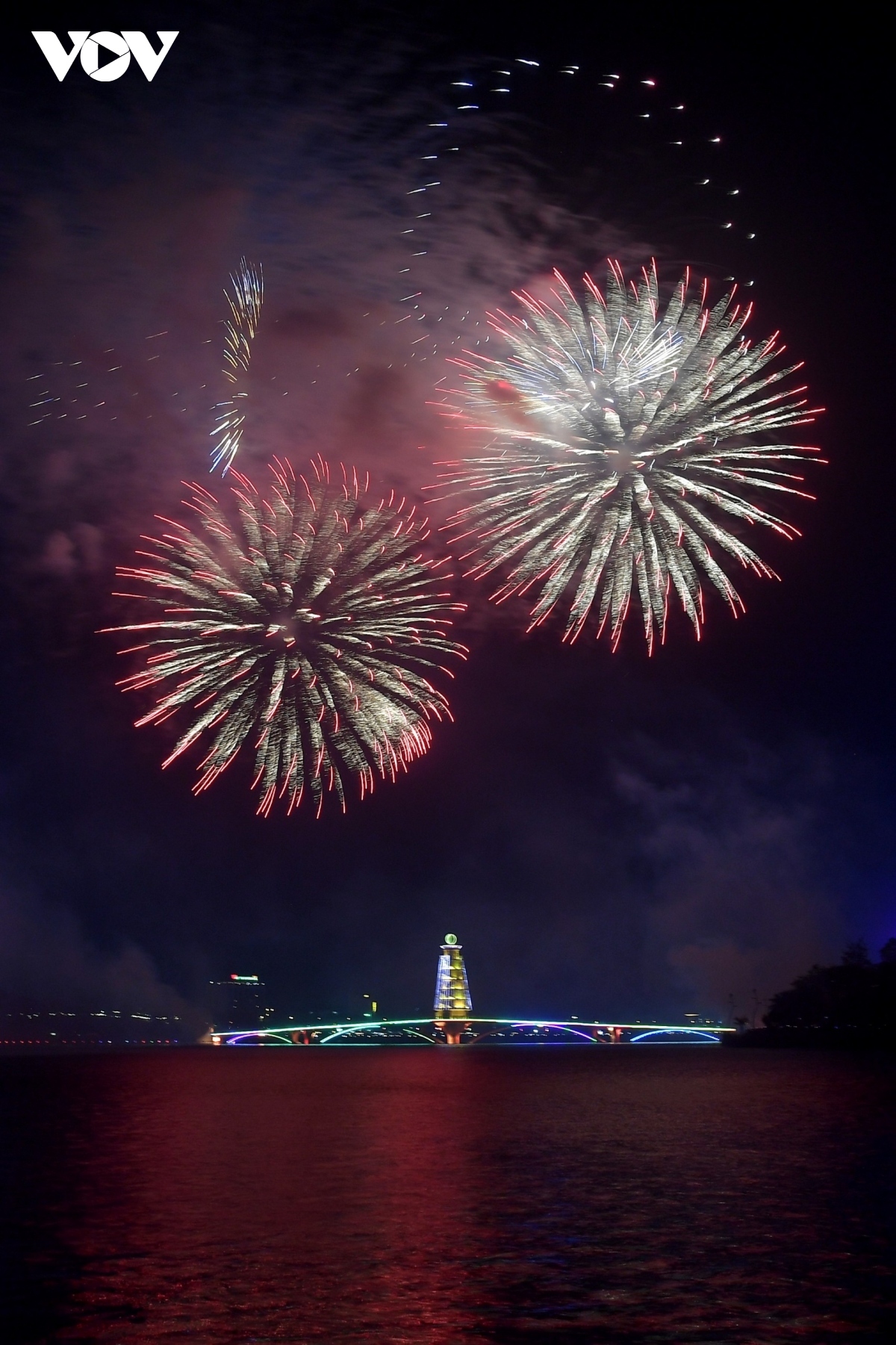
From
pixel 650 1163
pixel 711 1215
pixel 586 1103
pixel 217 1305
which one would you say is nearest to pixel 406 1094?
pixel 586 1103

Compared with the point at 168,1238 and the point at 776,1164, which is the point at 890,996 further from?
the point at 168,1238

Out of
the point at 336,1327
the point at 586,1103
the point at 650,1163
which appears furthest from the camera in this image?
the point at 586,1103

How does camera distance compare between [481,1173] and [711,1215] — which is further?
[481,1173]

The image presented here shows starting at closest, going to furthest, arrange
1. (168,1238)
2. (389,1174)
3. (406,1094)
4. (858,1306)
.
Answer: (858,1306) → (168,1238) → (389,1174) → (406,1094)

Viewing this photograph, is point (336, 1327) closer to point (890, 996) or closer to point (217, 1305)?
point (217, 1305)

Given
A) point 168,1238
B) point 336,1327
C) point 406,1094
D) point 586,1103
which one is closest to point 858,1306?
point 336,1327

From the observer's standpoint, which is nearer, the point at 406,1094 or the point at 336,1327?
the point at 336,1327
